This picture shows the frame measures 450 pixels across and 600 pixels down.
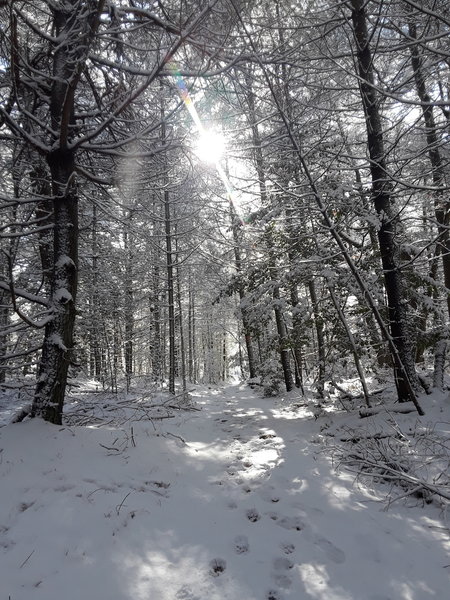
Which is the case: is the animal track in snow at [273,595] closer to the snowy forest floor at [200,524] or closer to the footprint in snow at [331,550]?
the snowy forest floor at [200,524]

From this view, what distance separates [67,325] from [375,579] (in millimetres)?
4563

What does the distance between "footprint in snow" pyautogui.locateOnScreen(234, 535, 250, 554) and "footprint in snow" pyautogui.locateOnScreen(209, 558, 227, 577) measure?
0.67ft

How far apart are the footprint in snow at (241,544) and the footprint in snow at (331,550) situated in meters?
0.61

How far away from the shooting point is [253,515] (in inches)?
137

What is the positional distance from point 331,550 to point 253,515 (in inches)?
33.3

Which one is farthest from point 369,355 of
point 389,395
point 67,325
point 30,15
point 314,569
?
point 30,15

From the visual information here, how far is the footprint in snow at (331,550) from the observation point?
2773 mm

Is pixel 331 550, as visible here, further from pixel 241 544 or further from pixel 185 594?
pixel 185 594

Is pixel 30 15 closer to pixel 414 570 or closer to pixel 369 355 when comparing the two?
pixel 369 355

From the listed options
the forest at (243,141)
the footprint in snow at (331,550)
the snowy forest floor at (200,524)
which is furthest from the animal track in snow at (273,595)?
the forest at (243,141)

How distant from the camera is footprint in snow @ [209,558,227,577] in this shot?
2645mm

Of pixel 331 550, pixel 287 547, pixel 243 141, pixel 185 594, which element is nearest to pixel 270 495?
pixel 287 547

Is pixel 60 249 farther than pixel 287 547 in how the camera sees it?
Yes

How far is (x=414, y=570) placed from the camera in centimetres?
259
